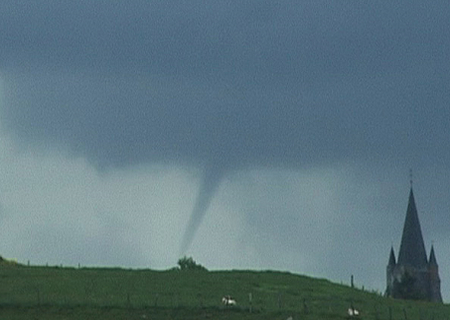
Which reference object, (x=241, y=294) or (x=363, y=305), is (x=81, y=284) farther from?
(x=363, y=305)

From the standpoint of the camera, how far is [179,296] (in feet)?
410

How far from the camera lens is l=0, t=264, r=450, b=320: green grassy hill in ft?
387

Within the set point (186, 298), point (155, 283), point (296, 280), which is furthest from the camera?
point (296, 280)

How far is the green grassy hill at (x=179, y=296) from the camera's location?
387 ft

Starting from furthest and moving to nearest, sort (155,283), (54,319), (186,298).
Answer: (155,283)
(186,298)
(54,319)

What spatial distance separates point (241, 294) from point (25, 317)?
710 inches

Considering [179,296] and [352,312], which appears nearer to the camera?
[352,312]

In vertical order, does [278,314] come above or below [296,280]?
below

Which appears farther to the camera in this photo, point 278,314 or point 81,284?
point 81,284

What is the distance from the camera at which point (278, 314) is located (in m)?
117

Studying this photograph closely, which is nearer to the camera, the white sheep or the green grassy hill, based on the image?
the green grassy hill

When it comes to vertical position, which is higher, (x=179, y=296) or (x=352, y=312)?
(x=179, y=296)

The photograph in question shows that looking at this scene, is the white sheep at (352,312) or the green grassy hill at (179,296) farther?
the white sheep at (352,312)

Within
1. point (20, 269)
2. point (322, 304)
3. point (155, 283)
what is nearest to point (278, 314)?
point (322, 304)
